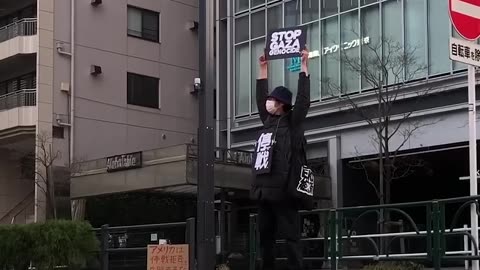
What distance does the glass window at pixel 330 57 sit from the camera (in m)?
26.0

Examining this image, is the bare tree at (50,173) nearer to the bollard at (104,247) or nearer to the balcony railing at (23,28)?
the balcony railing at (23,28)

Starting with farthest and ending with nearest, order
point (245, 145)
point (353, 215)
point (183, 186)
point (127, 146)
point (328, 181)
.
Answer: point (127, 146), point (245, 145), point (328, 181), point (183, 186), point (353, 215)

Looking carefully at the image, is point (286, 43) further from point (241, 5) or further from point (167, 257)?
point (241, 5)

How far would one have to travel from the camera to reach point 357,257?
989 centimetres

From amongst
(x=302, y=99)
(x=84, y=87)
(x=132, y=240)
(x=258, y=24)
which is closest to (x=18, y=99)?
(x=84, y=87)

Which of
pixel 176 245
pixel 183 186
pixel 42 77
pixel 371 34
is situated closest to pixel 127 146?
pixel 42 77

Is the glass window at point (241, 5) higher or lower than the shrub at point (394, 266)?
higher

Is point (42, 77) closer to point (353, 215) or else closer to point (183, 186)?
point (183, 186)

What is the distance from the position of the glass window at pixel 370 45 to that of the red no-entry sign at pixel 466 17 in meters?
14.8

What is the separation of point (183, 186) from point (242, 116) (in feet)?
19.7

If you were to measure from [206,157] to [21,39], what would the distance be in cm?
2355

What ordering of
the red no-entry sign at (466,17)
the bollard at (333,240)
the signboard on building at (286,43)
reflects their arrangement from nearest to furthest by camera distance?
1. the signboard on building at (286,43)
2. the red no-entry sign at (466,17)
3. the bollard at (333,240)

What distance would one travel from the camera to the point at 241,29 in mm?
30172

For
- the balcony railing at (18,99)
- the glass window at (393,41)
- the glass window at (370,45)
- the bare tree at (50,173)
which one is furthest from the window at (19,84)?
the glass window at (393,41)
